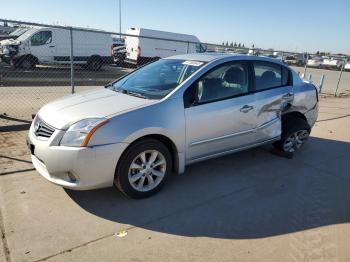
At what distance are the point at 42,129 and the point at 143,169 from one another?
1200 mm

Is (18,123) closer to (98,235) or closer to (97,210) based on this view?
(97,210)

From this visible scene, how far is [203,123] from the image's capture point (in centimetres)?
410

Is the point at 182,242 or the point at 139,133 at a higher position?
the point at 139,133

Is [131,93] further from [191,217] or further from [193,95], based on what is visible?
[191,217]

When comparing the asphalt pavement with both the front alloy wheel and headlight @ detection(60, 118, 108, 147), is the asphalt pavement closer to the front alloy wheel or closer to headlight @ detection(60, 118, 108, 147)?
the front alloy wheel

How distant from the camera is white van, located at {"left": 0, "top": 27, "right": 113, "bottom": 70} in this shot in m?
15.7

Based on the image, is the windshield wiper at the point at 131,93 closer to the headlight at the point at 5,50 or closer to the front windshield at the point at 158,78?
the front windshield at the point at 158,78

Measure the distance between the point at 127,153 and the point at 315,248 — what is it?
2.07 metres

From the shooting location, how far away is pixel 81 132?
3.36 meters

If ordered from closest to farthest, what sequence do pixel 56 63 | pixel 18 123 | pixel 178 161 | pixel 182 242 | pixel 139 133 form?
pixel 182 242, pixel 139 133, pixel 178 161, pixel 18 123, pixel 56 63

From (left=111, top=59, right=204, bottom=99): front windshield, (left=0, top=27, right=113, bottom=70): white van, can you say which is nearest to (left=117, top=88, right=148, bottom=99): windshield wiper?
(left=111, top=59, right=204, bottom=99): front windshield

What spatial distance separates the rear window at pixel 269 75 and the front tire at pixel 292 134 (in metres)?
0.65

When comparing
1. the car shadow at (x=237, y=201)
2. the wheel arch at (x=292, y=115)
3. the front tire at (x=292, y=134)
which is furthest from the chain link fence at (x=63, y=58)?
the car shadow at (x=237, y=201)

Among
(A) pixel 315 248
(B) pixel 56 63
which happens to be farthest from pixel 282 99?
(B) pixel 56 63
